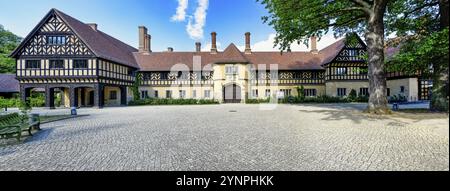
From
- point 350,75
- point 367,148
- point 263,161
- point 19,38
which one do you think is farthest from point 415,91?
point 19,38

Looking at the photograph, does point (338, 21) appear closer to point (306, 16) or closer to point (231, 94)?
point (306, 16)

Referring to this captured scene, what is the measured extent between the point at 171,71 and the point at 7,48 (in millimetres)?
37635

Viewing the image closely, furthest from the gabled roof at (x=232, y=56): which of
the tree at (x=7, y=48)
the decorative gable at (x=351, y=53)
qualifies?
the tree at (x=7, y=48)

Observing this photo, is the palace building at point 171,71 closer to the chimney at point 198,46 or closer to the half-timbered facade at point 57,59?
the half-timbered facade at point 57,59

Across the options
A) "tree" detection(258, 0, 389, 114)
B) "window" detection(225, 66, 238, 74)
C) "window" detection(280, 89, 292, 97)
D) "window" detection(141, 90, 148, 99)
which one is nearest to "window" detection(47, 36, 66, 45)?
"window" detection(141, 90, 148, 99)

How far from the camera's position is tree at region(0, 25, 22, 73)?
128ft

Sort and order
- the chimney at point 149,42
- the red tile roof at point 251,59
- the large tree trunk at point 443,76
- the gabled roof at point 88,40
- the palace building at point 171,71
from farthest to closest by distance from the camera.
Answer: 1. the chimney at point 149,42
2. the red tile roof at point 251,59
3. the palace building at point 171,71
4. the gabled roof at point 88,40
5. the large tree trunk at point 443,76

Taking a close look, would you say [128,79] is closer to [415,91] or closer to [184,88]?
[184,88]

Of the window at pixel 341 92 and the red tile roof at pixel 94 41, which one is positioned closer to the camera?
the red tile roof at pixel 94 41

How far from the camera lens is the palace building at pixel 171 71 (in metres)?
22.7

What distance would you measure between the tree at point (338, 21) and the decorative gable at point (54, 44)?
66.6 feet

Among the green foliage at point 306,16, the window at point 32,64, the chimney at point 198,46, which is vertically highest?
the chimney at point 198,46
